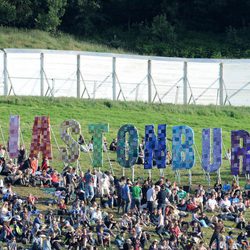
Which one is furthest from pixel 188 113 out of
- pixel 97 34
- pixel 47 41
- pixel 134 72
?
pixel 97 34

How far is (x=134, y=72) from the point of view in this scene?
87812 mm

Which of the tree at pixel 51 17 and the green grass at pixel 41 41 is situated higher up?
the tree at pixel 51 17

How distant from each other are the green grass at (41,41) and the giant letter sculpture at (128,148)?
1402 inches

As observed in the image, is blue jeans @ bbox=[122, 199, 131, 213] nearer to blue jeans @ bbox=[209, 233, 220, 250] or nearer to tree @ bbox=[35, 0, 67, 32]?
blue jeans @ bbox=[209, 233, 220, 250]

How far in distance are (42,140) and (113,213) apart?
677cm

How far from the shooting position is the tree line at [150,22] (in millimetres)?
105625

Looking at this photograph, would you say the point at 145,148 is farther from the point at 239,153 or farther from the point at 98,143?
the point at 239,153

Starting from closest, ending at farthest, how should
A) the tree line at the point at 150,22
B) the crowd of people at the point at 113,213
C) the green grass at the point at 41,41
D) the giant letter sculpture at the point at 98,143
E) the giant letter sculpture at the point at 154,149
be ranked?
the crowd of people at the point at 113,213
the giant letter sculpture at the point at 98,143
the giant letter sculpture at the point at 154,149
the green grass at the point at 41,41
the tree line at the point at 150,22

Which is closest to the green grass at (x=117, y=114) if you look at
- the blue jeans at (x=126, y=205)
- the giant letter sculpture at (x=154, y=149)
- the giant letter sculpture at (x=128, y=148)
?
the giant letter sculpture at (x=128, y=148)

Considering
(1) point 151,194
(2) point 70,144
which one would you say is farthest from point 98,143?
(1) point 151,194

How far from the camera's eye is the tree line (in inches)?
4158

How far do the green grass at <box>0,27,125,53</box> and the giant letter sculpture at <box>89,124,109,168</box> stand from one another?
35.1 meters

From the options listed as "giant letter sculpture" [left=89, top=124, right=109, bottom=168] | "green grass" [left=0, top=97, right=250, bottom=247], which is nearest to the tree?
"green grass" [left=0, top=97, right=250, bottom=247]

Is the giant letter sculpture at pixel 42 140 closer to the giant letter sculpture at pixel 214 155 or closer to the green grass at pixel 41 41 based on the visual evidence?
the giant letter sculpture at pixel 214 155
